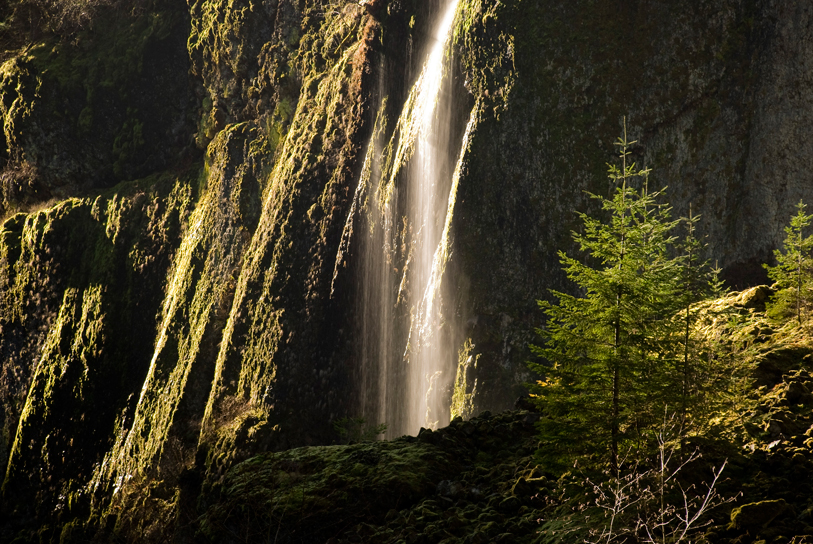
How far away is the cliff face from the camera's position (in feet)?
50.2

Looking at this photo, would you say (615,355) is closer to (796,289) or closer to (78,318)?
(796,289)

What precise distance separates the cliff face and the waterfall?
0.49 meters

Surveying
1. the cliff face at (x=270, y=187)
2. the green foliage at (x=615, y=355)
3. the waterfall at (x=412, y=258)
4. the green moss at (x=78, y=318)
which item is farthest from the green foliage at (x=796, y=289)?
the green moss at (x=78, y=318)

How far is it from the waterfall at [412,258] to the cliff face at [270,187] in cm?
49

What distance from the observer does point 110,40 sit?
3338cm

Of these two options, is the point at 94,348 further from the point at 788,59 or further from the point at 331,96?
the point at 788,59

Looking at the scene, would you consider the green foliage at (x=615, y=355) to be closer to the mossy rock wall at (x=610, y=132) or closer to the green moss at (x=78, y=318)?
the mossy rock wall at (x=610, y=132)

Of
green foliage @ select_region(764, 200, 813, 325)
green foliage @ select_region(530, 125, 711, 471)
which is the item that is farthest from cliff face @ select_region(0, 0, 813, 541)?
green foliage @ select_region(530, 125, 711, 471)

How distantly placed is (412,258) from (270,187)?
28.3 feet

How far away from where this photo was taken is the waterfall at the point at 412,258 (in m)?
16.5

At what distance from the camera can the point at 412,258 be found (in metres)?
17.9

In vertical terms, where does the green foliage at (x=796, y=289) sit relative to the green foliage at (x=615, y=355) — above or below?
above

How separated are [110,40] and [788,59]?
1191 inches

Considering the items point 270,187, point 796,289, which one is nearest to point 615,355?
point 796,289
